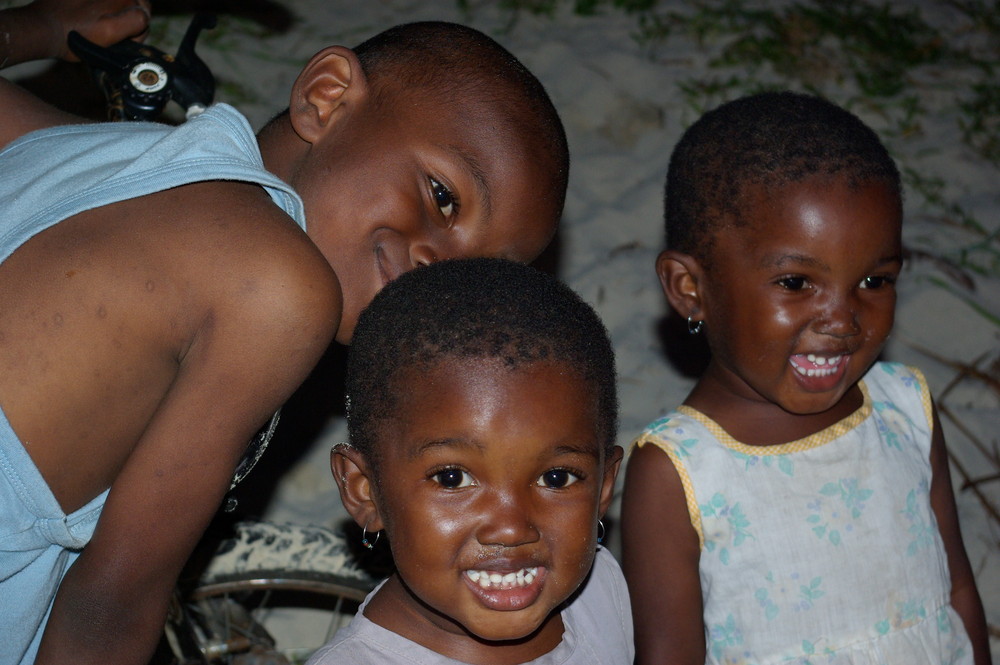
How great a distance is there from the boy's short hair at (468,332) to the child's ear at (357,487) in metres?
0.02

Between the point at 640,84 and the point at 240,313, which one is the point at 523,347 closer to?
the point at 240,313

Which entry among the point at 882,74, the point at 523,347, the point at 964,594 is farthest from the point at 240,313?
the point at 882,74

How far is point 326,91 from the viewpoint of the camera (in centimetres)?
199

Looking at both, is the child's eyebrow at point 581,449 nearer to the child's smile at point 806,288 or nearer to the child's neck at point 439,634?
the child's neck at point 439,634

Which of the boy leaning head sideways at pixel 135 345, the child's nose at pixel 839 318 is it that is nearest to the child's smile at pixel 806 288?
the child's nose at pixel 839 318

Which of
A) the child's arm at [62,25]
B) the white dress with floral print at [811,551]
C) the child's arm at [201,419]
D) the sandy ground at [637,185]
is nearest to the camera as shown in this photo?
the child's arm at [201,419]

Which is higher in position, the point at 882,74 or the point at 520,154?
the point at 520,154

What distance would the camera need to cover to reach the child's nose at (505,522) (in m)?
1.55

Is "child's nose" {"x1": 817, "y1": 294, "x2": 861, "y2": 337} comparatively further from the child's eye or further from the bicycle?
the bicycle

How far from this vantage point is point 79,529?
170 cm

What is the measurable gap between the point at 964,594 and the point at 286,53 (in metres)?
3.27

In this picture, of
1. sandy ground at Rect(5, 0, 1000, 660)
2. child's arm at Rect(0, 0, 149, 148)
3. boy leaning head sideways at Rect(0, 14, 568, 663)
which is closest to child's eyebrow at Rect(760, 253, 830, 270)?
boy leaning head sideways at Rect(0, 14, 568, 663)

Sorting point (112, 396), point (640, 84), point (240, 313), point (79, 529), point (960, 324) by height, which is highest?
point (240, 313)

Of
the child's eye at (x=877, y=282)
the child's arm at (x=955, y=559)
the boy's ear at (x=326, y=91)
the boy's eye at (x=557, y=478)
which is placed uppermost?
the boy's ear at (x=326, y=91)
